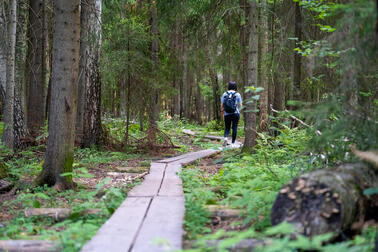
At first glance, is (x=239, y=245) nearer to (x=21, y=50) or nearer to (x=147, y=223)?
(x=147, y=223)

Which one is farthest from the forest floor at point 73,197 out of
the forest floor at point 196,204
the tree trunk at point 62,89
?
the tree trunk at point 62,89

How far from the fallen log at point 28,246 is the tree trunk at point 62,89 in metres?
2.83

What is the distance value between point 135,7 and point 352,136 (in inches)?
762

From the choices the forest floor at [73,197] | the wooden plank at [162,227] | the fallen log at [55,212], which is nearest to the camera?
the wooden plank at [162,227]

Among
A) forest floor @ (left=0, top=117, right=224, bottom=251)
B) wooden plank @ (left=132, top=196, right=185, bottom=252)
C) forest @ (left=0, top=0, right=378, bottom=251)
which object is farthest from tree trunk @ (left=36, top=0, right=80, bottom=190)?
wooden plank @ (left=132, top=196, right=185, bottom=252)

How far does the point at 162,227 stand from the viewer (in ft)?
13.1

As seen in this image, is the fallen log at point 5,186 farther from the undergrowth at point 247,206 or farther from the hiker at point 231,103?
the hiker at point 231,103

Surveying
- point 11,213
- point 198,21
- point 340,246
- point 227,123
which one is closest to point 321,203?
point 340,246

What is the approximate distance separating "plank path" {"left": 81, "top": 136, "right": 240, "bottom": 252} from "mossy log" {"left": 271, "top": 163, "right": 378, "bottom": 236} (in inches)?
44.4

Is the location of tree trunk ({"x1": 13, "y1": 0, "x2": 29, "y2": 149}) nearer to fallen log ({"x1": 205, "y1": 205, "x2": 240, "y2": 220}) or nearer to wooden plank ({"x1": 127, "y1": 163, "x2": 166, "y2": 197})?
wooden plank ({"x1": 127, "y1": 163, "x2": 166, "y2": 197})

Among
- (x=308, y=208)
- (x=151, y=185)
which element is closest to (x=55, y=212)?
(x=151, y=185)

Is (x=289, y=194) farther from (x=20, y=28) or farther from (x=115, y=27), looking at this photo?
(x=20, y=28)

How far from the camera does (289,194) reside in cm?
373

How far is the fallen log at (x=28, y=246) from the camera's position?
3655mm
